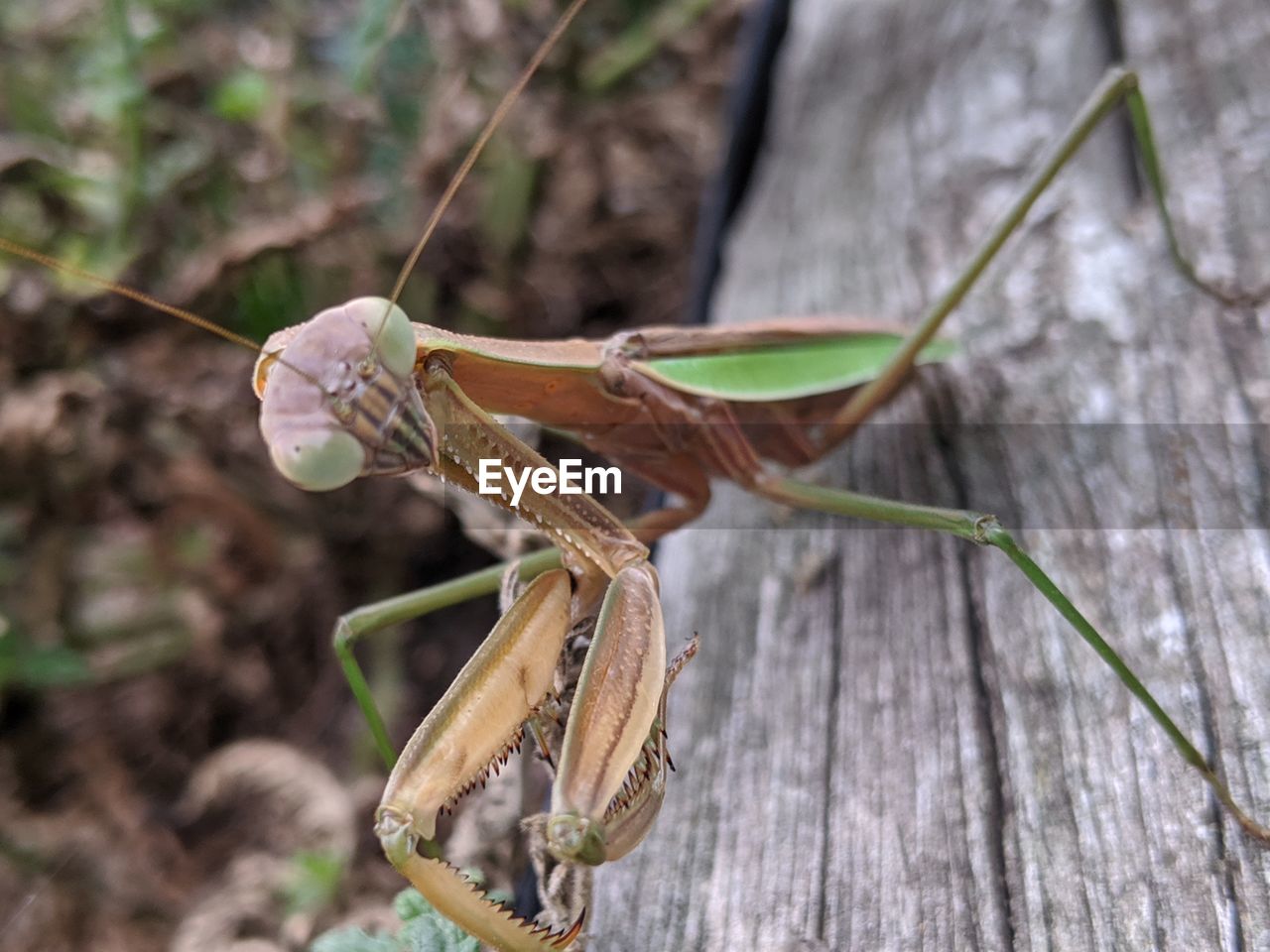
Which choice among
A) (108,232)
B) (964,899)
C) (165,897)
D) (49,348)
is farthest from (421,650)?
(964,899)

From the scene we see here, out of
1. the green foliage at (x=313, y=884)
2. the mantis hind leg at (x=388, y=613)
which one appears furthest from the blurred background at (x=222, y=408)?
the mantis hind leg at (x=388, y=613)

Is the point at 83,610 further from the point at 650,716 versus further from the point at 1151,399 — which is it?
the point at 1151,399

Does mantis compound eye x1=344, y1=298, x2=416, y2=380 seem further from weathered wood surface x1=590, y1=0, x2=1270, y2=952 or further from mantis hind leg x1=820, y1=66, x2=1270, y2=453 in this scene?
mantis hind leg x1=820, y1=66, x2=1270, y2=453

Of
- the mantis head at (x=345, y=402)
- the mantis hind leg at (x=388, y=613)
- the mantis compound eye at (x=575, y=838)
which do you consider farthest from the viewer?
the mantis hind leg at (x=388, y=613)

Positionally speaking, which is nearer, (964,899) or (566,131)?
(964,899)

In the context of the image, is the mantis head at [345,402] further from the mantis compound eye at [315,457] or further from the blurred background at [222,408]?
the blurred background at [222,408]
